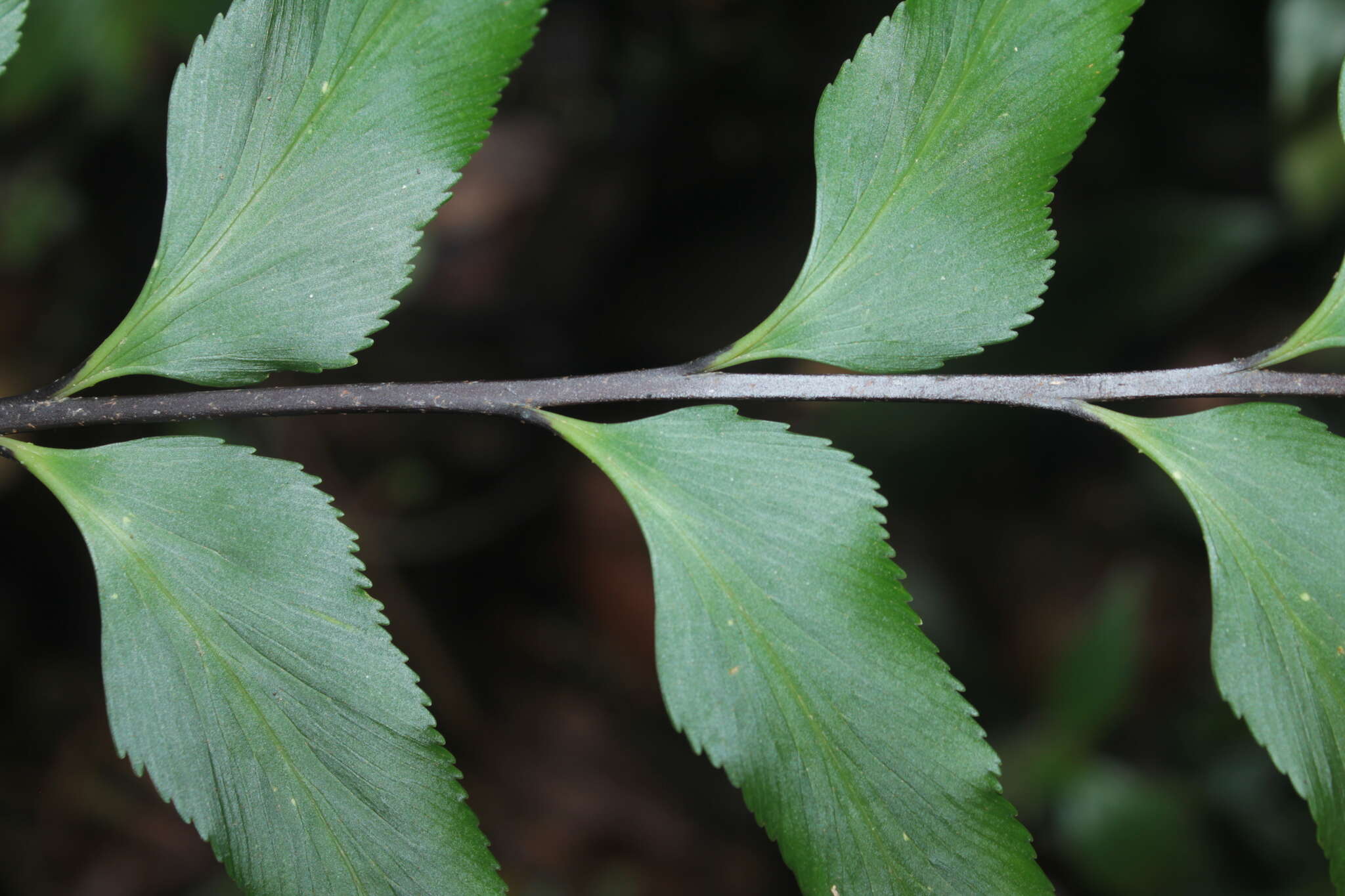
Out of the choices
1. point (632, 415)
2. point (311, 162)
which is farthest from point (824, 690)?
point (632, 415)

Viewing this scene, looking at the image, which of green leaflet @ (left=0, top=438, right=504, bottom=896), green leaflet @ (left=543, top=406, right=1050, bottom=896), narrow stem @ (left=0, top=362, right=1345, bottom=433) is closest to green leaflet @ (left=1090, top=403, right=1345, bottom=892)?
narrow stem @ (left=0, top=362, right=1345, bottom=433)

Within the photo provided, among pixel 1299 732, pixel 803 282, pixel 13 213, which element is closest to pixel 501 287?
pixel 13 213

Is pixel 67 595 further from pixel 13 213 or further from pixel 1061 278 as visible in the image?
pixel 1061 278

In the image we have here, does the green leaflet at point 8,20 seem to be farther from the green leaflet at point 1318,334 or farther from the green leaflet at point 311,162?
the green leaflet at point 1318,334

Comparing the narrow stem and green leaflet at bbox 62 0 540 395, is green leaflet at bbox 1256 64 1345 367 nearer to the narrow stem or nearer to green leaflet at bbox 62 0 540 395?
the narrow stem

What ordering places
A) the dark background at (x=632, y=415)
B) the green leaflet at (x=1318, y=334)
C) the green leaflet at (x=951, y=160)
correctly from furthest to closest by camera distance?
the dark background at (x=632, y=415) < the green leaflet at (x=1318, y=334) < the green leaflet at (x=951, y=160)

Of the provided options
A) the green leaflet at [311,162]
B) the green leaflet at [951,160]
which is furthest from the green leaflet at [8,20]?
the green leaflet at [951,160]

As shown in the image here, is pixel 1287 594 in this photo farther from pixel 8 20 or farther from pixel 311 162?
pixel 8 20
